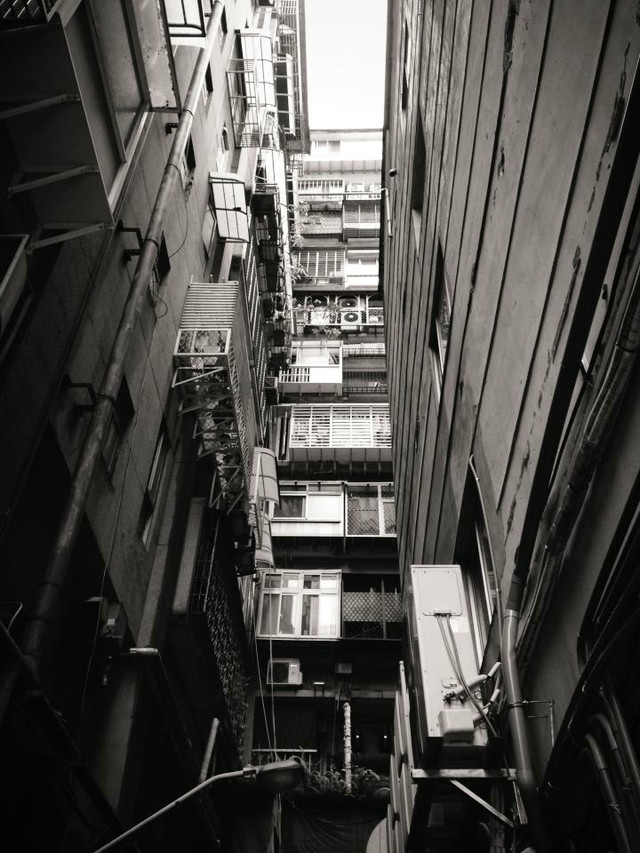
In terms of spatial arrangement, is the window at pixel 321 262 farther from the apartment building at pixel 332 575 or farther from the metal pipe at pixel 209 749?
the metal pipe at pixel 209 749

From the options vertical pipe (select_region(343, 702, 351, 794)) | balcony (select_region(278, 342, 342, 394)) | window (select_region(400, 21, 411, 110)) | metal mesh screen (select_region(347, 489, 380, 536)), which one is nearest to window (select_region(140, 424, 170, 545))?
window (select_region(400, 21, 411, 110))

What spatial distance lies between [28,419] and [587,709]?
295 inches

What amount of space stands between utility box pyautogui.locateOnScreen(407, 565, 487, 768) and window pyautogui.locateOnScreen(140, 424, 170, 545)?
7.42 metres

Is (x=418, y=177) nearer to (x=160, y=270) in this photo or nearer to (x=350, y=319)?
(x=160, y=270)

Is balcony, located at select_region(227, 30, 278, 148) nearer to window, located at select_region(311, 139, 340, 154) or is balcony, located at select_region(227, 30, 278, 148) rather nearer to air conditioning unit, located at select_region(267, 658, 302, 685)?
air conditioning unit, located at select_region(267, 658, 302, 685)

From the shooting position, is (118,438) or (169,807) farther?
(118,438)

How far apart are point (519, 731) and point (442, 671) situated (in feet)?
4.91

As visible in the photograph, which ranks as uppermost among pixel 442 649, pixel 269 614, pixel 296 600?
pixel 296 600

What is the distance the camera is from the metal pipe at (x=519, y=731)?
422 cm

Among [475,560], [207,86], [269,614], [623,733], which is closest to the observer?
[623,733]

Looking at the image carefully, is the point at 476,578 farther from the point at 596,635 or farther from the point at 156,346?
the point at 156,346

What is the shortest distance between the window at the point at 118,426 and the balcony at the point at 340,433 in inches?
857

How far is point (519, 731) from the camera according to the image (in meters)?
4.58

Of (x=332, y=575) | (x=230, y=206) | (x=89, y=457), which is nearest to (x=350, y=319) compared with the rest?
(x=332, y=575)
